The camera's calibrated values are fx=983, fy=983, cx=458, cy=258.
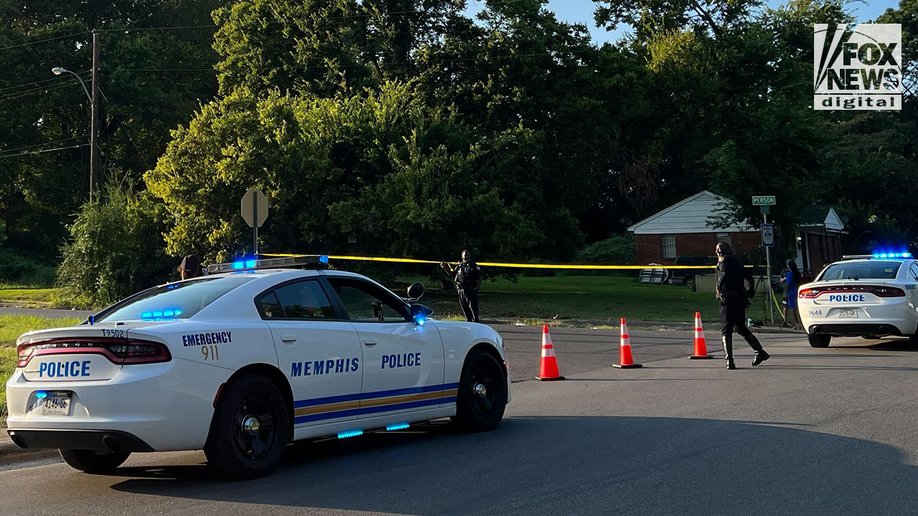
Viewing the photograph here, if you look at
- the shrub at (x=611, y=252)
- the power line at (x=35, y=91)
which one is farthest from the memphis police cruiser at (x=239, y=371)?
the shrub at (x=611, y=252)

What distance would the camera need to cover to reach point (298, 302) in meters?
8.07

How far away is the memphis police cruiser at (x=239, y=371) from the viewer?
Result: 6.75 metres

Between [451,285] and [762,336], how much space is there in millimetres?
14385

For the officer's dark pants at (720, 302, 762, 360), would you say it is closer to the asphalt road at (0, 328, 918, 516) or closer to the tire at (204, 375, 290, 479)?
the asphalt road at (0, 328, 918, 516)

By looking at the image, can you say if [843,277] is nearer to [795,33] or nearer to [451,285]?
[451,285]

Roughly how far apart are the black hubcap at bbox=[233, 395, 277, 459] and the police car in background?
1214 cm

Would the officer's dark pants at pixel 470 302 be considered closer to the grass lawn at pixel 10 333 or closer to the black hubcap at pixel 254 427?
the grass lawn at pixel 10 333

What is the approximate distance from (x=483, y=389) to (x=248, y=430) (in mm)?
3011

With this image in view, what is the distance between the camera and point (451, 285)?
34.1m

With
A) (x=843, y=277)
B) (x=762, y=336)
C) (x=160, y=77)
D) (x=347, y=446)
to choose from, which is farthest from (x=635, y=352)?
(x=160, y=77)

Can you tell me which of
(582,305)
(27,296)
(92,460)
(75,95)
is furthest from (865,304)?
(75,95)

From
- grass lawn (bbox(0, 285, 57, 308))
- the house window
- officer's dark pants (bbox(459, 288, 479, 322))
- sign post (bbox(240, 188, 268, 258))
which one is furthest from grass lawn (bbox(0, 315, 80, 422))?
the house window

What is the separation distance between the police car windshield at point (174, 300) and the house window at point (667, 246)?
4879 cm

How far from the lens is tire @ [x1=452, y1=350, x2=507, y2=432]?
368 inches
